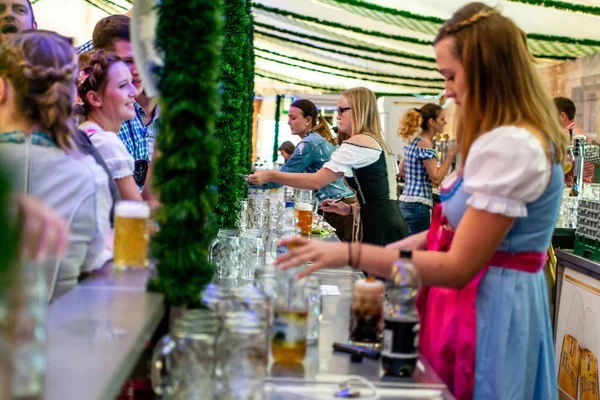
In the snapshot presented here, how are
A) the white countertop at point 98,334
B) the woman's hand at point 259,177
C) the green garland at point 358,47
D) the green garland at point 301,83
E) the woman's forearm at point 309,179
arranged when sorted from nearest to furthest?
the white countertop at point 98,334 < the woman's hand at point 259,177 < the woman's forearm at point 309,179 < the green garland at point 358,47 < the green garland at point 301,83

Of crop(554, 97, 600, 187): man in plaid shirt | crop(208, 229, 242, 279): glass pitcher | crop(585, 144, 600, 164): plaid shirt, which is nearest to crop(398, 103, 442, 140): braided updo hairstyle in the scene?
crop(554, 97, 600, 187): man in plaid shirt

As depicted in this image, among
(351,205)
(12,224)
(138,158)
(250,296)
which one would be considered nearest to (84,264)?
(250,296)

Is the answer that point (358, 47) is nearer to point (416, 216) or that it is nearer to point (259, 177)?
point (416, 216)

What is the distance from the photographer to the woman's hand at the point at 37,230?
2.28 feet

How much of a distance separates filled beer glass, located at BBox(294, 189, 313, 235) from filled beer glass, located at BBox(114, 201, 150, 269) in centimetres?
208

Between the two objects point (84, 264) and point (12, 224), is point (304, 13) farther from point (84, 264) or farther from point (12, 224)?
point (12, 224)

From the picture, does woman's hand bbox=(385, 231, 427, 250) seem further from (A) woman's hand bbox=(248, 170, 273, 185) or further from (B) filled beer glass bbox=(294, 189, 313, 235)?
(A) woman's hand bbox=(248, 170, 273, 185)

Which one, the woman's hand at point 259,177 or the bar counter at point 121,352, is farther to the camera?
the woman's hand at point 259,177

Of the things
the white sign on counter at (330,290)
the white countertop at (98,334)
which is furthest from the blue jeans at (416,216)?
the white countertop at (98,334)

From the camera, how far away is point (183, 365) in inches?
46.3

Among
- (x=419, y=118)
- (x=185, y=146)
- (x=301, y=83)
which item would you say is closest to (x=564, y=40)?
(x=419, y=118)

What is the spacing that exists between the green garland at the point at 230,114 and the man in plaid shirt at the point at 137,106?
34 cm

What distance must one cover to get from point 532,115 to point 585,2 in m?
5.39

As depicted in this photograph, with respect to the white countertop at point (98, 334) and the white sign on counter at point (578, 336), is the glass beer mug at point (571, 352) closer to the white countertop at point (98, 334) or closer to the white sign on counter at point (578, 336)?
the white sign on counter at point (578, 336)
